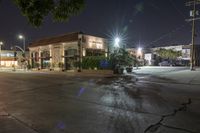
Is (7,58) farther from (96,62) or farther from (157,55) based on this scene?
(96,62)

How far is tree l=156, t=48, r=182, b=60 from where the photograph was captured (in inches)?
2312

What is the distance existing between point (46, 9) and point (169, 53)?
5815 centimetres

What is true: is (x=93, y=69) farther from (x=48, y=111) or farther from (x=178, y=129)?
(x=178, y=129)

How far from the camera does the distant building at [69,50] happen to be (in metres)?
35.1

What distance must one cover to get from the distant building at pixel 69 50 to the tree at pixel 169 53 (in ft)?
86.9

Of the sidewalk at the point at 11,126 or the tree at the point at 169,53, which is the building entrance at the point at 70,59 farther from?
the tree at the point at 169,53

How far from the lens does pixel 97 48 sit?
3838 centimetres

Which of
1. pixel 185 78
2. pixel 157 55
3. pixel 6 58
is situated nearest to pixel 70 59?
pixel 185 78

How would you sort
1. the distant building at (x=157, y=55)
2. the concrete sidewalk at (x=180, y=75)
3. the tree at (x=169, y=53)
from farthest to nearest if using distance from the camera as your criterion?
the tree at (x=169, y=53) < the distant building at (x=157, y=55) < the concrete sidewalk at (x=180, y=75)

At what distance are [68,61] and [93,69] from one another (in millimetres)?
9486

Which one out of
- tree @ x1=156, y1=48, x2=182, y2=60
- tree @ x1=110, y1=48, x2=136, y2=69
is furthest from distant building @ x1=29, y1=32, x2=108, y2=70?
tree @ x1=156, y1=48, x2=182, y2=60

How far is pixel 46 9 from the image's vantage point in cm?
572

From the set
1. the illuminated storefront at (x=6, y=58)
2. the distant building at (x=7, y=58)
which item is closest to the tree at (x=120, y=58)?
the distant building at (x=7, y=58)

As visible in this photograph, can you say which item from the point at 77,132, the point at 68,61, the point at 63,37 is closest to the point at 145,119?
the point at 77,132
